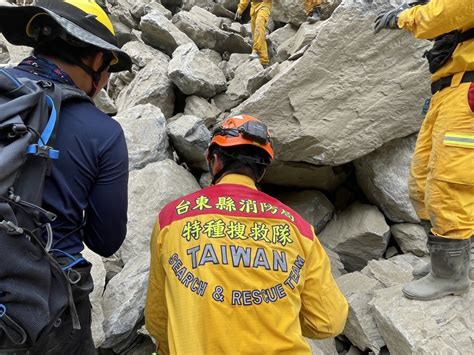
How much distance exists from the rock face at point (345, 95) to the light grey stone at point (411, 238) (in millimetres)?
1009

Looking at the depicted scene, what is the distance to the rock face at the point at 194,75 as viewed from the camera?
241 inches

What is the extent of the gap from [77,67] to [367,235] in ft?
12.1

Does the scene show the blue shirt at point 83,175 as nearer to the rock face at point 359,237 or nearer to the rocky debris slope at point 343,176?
the rocky debris slope at point 343,176

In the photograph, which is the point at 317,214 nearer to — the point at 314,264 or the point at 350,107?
the point at 350,107

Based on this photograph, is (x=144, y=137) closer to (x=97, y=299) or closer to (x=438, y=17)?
(x=97, y=299)

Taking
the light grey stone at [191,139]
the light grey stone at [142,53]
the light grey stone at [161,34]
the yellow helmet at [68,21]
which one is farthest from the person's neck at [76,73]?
the light grey stone at [161,34]

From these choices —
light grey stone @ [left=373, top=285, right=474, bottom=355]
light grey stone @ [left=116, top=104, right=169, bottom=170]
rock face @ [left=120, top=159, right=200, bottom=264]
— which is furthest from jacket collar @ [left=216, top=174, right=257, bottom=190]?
light grey stone @ [left=116, top=104, right=169, bottom=170]

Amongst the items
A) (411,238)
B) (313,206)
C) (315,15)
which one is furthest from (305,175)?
(315,15)

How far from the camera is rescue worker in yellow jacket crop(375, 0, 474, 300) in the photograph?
2746 mm

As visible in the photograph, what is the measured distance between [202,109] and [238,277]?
441 cm

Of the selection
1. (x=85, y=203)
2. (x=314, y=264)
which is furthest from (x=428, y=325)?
(x=85, y=203)

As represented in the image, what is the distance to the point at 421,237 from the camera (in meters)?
4.66

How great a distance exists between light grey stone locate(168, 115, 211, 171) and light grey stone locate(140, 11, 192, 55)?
4.17 m

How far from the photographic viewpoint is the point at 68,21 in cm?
174
